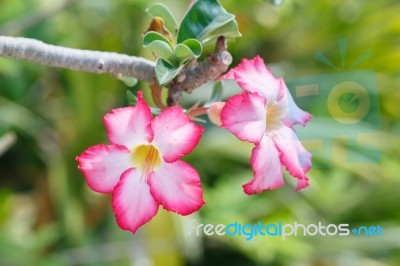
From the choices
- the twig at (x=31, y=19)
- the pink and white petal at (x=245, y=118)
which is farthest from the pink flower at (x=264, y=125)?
the twig at (x=31, y=19)

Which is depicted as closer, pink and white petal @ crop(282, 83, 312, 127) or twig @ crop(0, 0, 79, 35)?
pink and white petal @ crop(282, 83, 312, 127)

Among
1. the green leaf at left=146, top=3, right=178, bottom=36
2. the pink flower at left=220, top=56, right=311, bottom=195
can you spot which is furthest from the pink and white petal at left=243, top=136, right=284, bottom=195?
the green leaf at left=146, top=3, right=178, bottom=36

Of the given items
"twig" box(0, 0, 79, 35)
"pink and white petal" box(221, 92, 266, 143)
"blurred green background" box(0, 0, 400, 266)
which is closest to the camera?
"pink and white petal" box(221, 92, 266, 143)

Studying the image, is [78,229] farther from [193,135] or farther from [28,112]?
[193,135]

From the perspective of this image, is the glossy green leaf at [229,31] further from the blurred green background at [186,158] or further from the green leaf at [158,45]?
the blurred green background at [186,158]

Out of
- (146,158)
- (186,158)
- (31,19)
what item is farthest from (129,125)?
(186,158)

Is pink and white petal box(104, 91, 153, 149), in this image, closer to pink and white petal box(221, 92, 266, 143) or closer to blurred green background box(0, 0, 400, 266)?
pink and white petal box(221, 92, 266, 143)

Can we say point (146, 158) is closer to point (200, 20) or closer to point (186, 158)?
point (200, 20)
